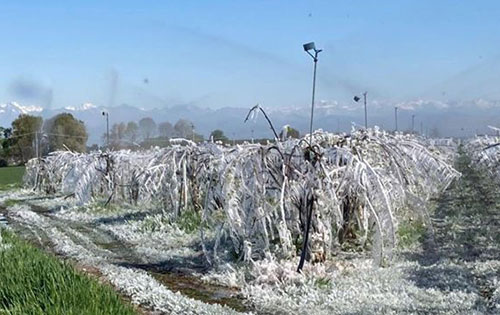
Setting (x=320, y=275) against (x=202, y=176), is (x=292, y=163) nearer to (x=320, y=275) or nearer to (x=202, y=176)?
(x=320, y=275)

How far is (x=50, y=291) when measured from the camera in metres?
5.92

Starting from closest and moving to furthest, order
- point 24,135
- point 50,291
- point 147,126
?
point 50,291 < point 147,126 < point 24,135

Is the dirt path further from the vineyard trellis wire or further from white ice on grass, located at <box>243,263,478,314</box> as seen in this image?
the vineyard trellis wire

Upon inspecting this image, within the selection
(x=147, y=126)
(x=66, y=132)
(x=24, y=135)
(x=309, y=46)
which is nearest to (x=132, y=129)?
(x=147, y=126)

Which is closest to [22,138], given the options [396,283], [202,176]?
[202,176]

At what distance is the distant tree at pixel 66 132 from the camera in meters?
61.8

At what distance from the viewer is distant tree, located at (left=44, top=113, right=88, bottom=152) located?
203 feet

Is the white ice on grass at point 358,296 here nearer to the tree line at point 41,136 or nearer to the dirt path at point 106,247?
the dirt path at point 106,247

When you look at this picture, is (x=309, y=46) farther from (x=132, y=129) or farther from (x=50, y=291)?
(x=132, y=129)

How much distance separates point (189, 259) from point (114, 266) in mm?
1410

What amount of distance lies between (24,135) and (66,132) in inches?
226

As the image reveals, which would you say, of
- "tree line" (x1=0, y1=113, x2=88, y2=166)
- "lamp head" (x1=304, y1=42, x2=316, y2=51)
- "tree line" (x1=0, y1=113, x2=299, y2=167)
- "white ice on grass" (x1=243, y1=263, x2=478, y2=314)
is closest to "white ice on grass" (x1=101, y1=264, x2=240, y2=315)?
"white ice on grass" (x1=243, y1=263, x2=478, y2=314)

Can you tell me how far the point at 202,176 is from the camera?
15469 mm

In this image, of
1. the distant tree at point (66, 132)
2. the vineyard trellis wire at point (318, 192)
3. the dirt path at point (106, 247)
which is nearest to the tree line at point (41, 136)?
the distant tree at point (66, 132)
